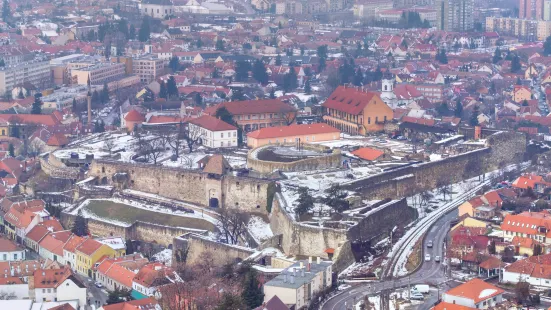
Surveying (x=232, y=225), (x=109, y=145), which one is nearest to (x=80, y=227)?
(x=232, y=225)

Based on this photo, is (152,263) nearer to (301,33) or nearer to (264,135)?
(264,135)

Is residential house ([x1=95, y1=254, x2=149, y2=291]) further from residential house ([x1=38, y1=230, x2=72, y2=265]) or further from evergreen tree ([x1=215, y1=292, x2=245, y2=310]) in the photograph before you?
evergreen tree ([x1=215, y1=292, x2=245, y2=310])

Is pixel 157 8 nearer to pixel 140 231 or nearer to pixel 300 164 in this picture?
pixel 300 164

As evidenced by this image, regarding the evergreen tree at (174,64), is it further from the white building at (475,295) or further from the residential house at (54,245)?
the white building at (475,295)

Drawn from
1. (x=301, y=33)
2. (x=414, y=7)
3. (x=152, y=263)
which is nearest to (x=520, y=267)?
(x=152, y=263)

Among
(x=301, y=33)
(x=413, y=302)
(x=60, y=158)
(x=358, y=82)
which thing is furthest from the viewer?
(x=301, y=33)

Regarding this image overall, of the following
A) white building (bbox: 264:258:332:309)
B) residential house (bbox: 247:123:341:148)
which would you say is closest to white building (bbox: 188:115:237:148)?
residential house (bbox: 247:123:341:148)

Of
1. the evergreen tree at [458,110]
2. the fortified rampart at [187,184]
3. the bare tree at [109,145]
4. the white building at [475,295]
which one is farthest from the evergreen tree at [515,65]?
the white building at [475,295]
